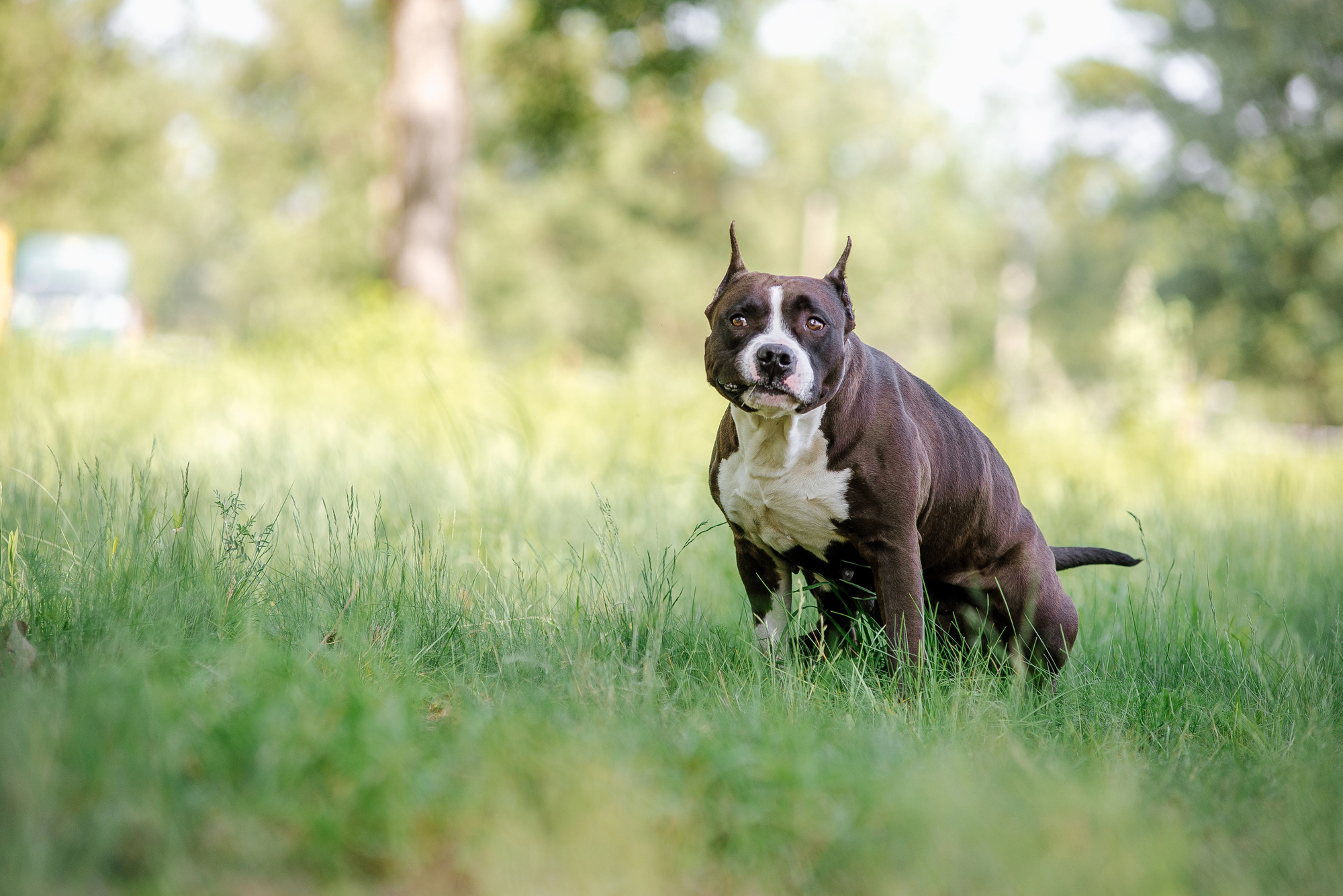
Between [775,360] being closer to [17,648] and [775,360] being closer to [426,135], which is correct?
[17,648]

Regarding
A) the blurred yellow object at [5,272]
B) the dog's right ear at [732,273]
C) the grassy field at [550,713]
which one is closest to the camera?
the grassy field at [550,713]

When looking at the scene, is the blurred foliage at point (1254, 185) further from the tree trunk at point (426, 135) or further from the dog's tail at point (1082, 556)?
the dog's tail at point (1082, 556)

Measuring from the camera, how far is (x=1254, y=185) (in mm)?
→ 23844

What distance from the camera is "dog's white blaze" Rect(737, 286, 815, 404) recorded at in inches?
113

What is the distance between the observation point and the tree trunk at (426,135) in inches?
411

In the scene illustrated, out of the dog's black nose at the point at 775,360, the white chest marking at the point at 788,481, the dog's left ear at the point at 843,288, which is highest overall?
the dog's left ear at the point at 843,288

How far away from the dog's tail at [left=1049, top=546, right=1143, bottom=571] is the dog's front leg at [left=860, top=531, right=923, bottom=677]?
876mm

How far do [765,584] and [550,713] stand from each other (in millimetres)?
1168

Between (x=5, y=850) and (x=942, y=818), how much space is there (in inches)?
63.2

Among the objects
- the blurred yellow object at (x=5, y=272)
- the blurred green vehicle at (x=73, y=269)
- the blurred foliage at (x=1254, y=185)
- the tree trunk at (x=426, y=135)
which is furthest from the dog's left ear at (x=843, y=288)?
the blurred foliage at (x=1254, y=185)

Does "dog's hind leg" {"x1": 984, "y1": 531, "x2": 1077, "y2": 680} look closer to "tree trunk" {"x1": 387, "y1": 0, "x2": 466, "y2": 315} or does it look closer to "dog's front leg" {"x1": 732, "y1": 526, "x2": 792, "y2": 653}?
"dog's front leg" {"x1": 732, "y1": 526, "x2": 792, "y2": 653}

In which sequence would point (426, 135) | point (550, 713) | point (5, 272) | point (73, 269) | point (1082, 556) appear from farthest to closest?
1. point (73, 269)
2. point (426, 135)
3. point (5, 272)
4. point (1082, 556)
5. point (550, 713)

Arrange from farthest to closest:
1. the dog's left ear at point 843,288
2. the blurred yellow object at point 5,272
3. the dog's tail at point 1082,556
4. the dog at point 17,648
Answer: the blurred yellow object at point 5,272, the dog's tail at point 1082,556, the dog's left ear at point 843,288, the dog at point 17,648

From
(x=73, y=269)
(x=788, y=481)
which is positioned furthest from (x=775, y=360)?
(x=73, y=269)
